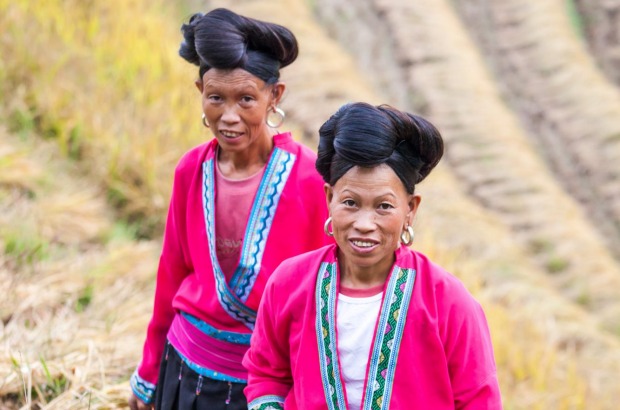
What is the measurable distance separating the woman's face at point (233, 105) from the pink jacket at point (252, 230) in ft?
0.30

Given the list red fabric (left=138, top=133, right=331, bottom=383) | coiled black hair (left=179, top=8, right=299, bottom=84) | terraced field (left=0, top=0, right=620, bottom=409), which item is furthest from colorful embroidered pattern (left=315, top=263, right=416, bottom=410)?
terraced field (left=0, top=0, right=620, bottom=409)

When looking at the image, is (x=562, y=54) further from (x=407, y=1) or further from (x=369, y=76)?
(x=369, y=76)

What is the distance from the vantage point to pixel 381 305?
1745 mm

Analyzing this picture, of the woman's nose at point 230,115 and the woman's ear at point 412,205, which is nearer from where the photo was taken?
the woman's ear at point 412,205

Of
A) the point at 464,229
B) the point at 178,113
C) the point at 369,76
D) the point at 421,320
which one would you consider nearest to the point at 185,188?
the point at 421,320

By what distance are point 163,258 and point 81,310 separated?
4.34ft

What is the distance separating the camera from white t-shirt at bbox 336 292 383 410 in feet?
5.74

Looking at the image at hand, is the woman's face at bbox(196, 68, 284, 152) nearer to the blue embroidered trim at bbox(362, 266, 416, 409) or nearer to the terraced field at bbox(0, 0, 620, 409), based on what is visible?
the blue embroidered trim at bbox(362, 266, 416, 409)

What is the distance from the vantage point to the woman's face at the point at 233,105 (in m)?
2.05

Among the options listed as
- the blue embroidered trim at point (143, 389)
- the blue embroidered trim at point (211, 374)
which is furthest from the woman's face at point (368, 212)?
the blue embroidered trim at point (143, 389)

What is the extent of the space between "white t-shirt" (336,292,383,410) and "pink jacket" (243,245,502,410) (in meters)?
0.02

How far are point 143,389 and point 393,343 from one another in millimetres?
830

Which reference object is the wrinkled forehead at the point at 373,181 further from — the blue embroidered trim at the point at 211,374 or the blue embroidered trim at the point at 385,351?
the blue embroidered trim at the point at 211,374

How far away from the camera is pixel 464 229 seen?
649cm
